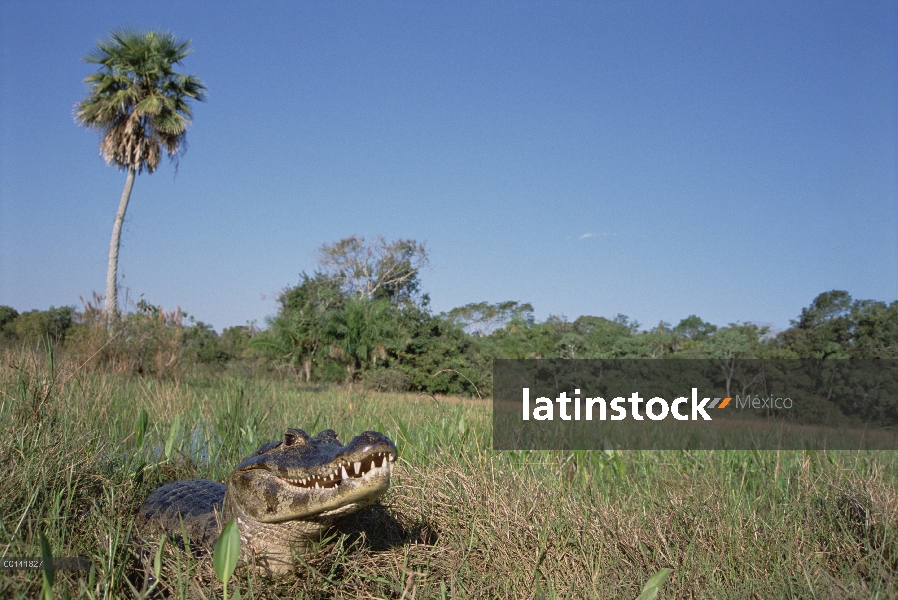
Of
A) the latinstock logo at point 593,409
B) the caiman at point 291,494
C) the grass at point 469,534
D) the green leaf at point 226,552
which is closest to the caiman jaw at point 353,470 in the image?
the caiman at point 291,494

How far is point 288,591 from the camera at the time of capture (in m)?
2.52

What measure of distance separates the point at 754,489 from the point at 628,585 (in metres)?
2.12

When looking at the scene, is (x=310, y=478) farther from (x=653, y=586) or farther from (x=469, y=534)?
(x=653, y=586)

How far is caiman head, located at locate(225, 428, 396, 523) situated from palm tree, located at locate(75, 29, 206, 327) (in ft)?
64.5

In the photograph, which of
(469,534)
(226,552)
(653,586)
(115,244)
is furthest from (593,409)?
(115,244)

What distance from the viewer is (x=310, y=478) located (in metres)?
2.40

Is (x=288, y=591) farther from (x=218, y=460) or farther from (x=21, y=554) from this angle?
(x=218, y=460)

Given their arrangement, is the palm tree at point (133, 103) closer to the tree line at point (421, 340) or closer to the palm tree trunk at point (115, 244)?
the palm tree trunk at point (115, 244)

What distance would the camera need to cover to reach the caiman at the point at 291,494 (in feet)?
7.54

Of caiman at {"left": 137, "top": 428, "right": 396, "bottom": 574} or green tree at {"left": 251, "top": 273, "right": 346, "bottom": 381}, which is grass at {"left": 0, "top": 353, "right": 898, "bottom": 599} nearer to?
caiman at {"left": 137, "top": 428, "right": 396, "bottom": 574}

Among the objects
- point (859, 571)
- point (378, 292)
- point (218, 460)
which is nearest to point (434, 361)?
point (378, 292)

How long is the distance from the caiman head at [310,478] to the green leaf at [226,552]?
0.29 m

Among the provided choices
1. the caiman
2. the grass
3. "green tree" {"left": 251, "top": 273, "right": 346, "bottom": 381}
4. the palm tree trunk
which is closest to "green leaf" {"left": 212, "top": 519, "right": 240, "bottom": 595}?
the grass

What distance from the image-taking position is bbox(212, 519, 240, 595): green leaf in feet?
7.08
